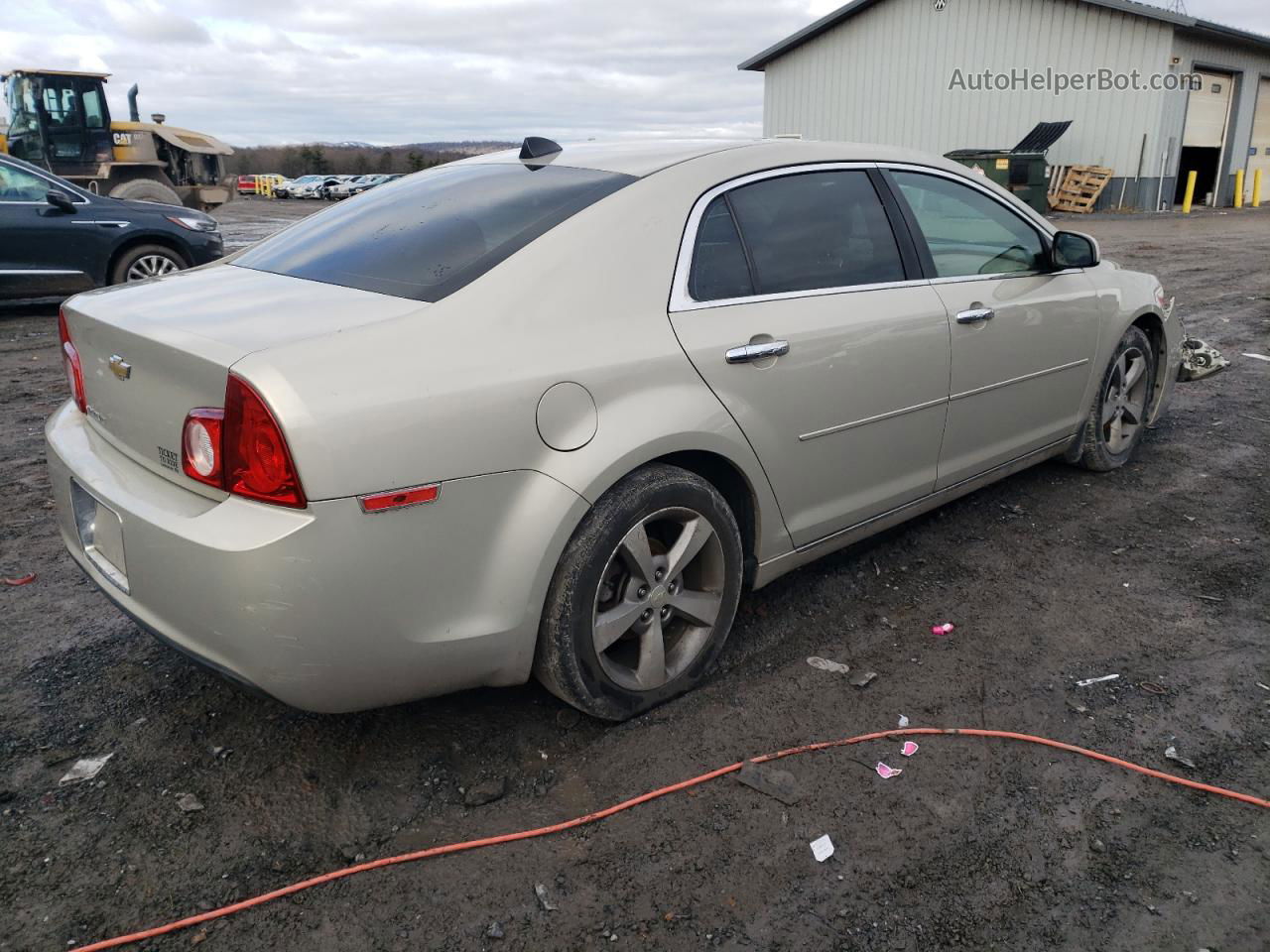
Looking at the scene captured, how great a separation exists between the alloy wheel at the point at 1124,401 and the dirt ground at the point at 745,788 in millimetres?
1019

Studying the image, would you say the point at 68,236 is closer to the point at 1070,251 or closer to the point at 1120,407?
the point at 1070,251

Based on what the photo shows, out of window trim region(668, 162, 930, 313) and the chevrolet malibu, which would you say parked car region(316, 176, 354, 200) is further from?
window trim region(668, 162, 930, 313)

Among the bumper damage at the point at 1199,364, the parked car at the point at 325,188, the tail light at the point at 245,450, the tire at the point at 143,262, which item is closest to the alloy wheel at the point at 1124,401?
the bumper damage at the point at 1199,364

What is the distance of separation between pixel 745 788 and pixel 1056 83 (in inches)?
1049

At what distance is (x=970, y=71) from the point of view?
85.8 ft

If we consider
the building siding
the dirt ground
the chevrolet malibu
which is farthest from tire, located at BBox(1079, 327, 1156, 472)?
the building siding

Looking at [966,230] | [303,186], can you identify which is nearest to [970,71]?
A: [966,230]

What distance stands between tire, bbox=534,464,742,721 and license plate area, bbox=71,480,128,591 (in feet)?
3.63

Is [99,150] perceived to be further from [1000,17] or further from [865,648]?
[1000,17]

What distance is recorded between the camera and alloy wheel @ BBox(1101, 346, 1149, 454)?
16.0 feet

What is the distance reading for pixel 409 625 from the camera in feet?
7.72

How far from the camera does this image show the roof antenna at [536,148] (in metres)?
3.39

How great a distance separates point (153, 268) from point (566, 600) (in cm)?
942

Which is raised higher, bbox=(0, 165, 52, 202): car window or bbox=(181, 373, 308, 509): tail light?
bbox=(0, 165, 52, 202): car window
